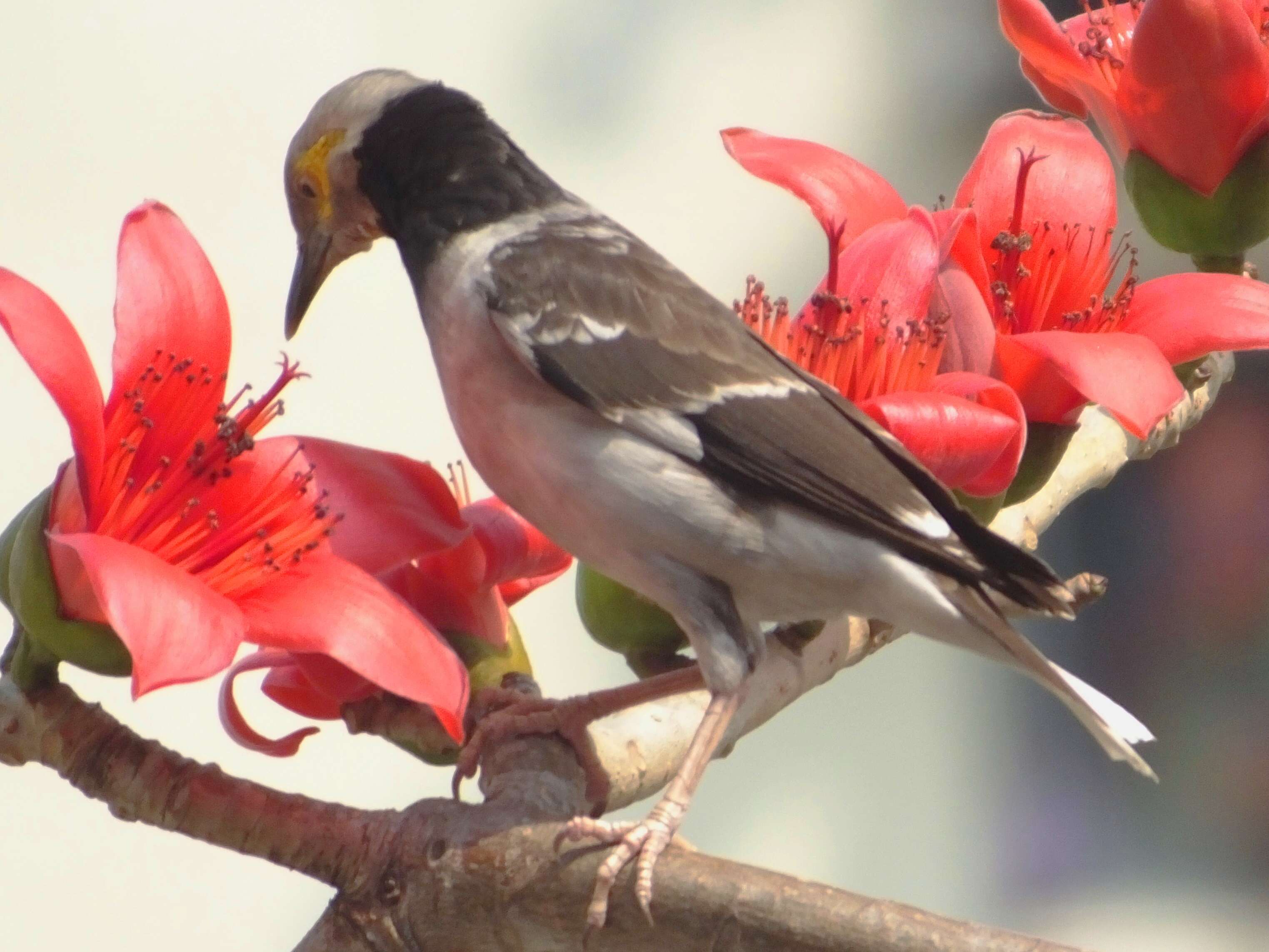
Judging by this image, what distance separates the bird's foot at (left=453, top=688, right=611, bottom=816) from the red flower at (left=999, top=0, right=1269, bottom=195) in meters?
0.38

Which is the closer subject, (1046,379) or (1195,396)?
(1046,379)

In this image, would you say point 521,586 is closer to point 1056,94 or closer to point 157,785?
point 157,785

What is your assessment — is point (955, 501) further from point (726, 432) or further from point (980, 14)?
point (980, 14)

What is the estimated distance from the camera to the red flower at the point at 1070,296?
58 cm

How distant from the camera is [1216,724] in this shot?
2197 millimetres

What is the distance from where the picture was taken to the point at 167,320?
534 mm

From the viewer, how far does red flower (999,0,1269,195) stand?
0.66 m

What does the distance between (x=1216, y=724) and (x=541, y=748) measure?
6.10 feet

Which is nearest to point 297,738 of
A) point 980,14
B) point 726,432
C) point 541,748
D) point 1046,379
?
point 541,748

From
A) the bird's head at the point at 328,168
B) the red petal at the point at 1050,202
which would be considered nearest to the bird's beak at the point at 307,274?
the bird's head at the point at 328,168

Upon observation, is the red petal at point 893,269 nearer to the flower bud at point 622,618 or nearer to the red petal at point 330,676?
the flower bud at point 622,618

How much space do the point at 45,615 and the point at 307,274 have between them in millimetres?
247

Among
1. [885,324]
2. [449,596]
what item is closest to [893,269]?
[885,324]

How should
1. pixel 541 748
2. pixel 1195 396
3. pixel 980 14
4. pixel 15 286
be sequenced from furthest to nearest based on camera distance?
pixel 980 14 → pixel 1195 396 → pixel 541 748 → pixel 15 286
